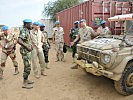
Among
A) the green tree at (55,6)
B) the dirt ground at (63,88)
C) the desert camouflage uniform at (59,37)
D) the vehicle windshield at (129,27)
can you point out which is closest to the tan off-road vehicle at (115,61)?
the vehicle windshield at (129,27)

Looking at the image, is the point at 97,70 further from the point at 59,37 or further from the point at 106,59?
the point at 59,37

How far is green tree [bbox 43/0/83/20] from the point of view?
2095 cm

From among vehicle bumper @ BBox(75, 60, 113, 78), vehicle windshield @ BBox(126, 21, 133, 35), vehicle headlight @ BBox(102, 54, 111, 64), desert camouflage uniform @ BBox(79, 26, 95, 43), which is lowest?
vehicle bumper @ BBox(75, 60, 113, 78)

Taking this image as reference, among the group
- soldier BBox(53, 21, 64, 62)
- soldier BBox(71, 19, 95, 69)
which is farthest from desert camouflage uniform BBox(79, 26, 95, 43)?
soldier BBox(53, 21, 64, 62)

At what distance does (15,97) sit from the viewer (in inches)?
196

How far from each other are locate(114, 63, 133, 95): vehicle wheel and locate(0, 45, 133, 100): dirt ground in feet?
0.47

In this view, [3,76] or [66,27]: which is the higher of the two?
[66,27]

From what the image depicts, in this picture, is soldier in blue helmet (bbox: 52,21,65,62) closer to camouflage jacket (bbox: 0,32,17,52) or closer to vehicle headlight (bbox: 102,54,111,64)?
camouflage jacket (bbox: 0,32,17,52)

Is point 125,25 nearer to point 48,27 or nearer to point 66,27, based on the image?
point 66,27

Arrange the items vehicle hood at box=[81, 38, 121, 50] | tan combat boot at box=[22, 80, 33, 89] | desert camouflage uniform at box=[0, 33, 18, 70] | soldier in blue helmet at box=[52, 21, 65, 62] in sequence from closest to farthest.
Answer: vehicle hood at box=[81, 38, 121, 50]
tan combat boot at box=[22, 80, 33, 89]
desert camouflage uniform at box=[0, 33, 18, 70]
soldier in blue helmet at box=[52, 21, 65, 62]

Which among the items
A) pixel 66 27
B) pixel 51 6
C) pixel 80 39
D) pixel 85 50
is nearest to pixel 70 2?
pixel 51 6

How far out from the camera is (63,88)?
5.48 m

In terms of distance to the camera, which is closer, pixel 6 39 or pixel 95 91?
pixel 95 91

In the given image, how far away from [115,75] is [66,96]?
125 cm
